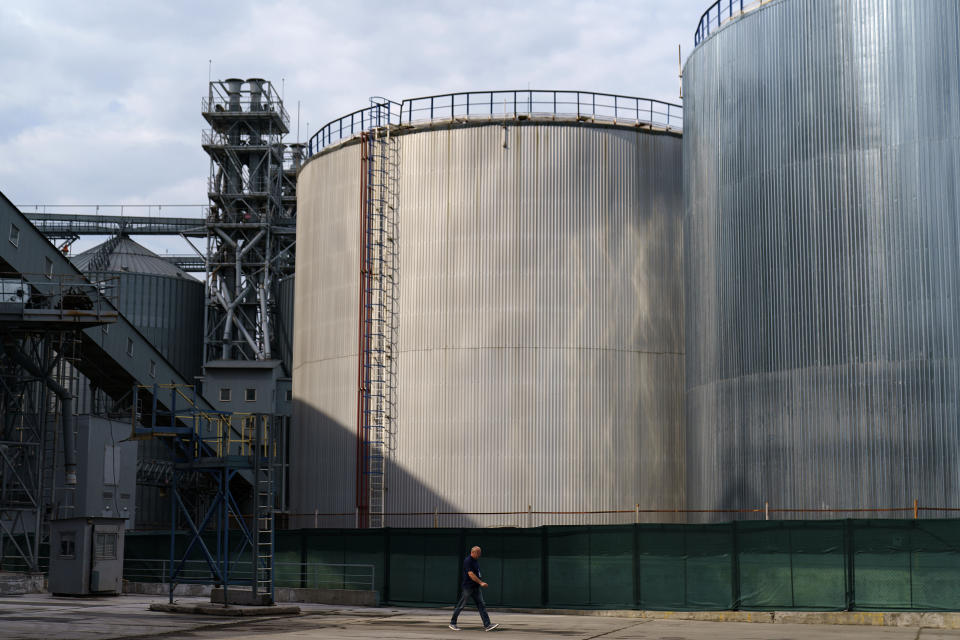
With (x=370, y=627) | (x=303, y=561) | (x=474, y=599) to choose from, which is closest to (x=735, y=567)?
(x=474, y=599)

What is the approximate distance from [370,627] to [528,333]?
20864mm

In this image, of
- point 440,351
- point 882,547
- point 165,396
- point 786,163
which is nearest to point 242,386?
point 165,396

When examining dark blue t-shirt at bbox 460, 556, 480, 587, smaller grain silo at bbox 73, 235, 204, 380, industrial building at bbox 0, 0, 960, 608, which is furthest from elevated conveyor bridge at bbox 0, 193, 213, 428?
dark blue t-shirt at bbox 460, 556, 480, 587

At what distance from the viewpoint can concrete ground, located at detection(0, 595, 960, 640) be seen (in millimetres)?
22891

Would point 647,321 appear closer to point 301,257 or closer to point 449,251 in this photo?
point 449,251

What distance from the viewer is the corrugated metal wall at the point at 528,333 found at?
145 ft

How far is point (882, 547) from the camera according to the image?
27000 mm

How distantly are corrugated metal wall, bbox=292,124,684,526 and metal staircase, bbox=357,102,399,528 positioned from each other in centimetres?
47

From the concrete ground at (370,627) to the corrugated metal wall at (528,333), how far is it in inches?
514

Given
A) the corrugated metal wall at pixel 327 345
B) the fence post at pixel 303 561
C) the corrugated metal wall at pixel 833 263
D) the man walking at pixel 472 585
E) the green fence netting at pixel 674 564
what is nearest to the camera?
the man walking at pixel 472 585

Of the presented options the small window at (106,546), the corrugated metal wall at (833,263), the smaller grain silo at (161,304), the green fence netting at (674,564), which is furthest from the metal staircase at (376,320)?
the smaller grain silo at (161,304)

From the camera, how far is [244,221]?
69.4 m

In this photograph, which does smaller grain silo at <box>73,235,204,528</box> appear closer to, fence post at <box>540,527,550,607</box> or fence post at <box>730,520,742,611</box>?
fence post at <box>540,527,550,607</box>

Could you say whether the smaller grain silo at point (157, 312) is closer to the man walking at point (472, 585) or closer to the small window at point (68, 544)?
the small window at point (68, 544)
